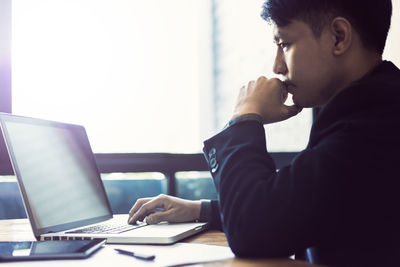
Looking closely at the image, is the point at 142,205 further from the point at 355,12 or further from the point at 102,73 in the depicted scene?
the point at 102,73

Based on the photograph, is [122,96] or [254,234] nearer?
[254,234]

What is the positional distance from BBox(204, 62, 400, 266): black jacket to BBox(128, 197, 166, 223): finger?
405 mm

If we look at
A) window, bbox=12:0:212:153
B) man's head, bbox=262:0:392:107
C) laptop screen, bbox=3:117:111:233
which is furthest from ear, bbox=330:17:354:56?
window, bbox=12:0:212:153

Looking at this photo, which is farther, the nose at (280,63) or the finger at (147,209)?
the finger at (147,209)

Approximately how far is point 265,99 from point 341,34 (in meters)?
0.21

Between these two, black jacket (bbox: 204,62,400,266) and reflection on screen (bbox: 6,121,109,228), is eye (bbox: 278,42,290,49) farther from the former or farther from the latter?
reflection on screen (bbox: 6,121,109,228)

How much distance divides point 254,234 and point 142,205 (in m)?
0.51

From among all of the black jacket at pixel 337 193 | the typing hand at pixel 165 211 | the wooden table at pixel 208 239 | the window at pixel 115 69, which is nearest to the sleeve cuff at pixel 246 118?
the black jacket at pixel 337 193

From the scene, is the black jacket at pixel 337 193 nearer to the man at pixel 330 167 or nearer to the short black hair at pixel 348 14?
the man at pixel 330 167

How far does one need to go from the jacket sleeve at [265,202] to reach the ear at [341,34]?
27 cm

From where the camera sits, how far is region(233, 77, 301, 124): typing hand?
92 cm

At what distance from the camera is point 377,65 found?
0.82 meters

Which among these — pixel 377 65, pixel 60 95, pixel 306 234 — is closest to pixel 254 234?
pixel 306 234

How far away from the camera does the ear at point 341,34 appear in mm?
845
